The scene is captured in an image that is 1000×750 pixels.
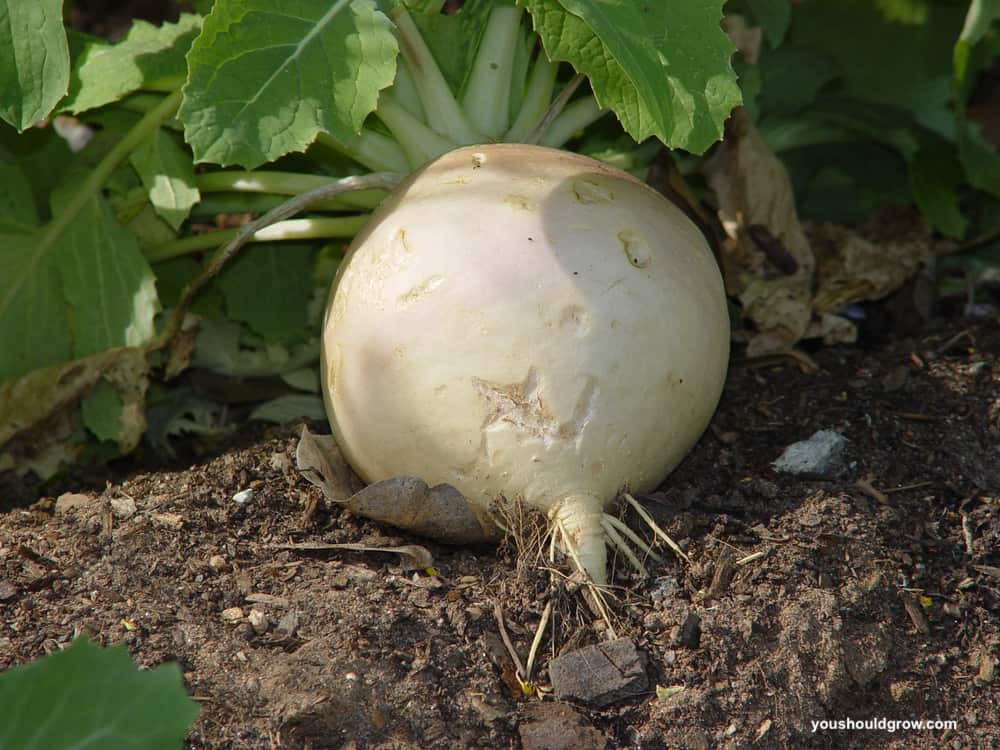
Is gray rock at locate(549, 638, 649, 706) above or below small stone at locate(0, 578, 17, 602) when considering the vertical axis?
below

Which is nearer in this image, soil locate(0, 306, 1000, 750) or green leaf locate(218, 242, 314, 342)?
soil locate(0, 306, 1000, 750)

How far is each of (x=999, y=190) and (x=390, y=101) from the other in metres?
1.79

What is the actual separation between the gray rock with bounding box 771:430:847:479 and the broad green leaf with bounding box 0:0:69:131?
171 cm

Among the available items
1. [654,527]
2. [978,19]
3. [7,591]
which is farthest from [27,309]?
[978,19]

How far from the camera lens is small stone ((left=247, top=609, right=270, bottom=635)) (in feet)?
6.22

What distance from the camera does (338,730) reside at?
172 centimetres

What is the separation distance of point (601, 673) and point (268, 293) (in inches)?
57.1

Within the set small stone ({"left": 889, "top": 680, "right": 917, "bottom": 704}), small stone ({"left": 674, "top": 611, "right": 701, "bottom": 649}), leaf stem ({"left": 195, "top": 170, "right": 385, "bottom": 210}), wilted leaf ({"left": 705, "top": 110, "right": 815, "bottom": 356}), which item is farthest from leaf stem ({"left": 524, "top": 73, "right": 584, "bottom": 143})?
small stone ({"left": 889, "top": 680, "right": 917, "bottom": 704})

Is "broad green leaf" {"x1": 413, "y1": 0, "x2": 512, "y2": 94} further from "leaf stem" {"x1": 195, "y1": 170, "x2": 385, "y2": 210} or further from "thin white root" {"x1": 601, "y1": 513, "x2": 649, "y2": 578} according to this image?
"thin white root" {"x1": 601, "y1": 513, "x2": 649, "y2": 578}

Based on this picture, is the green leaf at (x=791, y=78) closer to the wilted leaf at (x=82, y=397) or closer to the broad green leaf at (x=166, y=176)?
the broad green leaf at (x=166, y=176)

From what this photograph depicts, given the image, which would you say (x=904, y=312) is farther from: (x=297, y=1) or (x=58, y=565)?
(x=58, y=565)

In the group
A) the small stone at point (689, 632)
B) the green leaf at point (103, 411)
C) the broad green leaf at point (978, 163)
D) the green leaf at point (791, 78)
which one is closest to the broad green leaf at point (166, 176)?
the green leaf at point (103, 411)

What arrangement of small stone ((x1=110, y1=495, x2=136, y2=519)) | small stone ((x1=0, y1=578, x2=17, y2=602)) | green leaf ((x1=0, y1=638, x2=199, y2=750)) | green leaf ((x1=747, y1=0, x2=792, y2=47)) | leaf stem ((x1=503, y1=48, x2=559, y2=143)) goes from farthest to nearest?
green leaf ((x1=747, y1=0, x2=792, y2=47)), leaf stem ((x1=503, y1=48, x2=559, y2=143)), small stone ((x1=110, y1=495, x2=136, y2=519)), small stone ((x1=0, y1=578, x2=17, y2=602)), green leaf ((x1=0, y1=638, x2=199, y2=750))

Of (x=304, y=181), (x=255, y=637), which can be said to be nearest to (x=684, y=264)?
(x=304, y=181)
